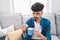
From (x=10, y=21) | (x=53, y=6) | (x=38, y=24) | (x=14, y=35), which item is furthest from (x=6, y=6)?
(x=38, y=24)

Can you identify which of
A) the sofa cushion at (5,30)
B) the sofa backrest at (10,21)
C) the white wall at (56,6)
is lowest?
the sofa cushion at (5,30)

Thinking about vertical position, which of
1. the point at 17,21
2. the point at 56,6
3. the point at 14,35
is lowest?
the point at 14,35

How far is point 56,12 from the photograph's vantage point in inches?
115

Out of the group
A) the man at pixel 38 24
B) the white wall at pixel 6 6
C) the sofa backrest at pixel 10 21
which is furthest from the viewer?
the white wall at pixel 6 6

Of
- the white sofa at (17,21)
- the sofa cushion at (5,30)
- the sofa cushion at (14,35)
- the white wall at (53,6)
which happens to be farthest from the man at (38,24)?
the white wall at (53,6)

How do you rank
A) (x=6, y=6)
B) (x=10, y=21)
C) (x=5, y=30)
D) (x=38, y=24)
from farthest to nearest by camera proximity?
1. (x=6, y=6)
2. (x=10, y=21)
3. (x=5, y=30)
4. (x=38, y=24)

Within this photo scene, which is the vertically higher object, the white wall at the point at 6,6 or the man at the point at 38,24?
the white wall at the point at 6,6

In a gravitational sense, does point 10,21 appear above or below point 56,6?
below

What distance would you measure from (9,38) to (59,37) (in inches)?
39.2

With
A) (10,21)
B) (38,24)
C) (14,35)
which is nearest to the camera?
(38,24)

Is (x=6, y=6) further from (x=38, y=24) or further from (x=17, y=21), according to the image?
(x=38, y=24)

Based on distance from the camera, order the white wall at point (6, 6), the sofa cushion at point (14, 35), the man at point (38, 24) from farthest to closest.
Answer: the white wall at point (6, 6) → the sofa cushion at point (14, 35) → the man at point (38, 24)

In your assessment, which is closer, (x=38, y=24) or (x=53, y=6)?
(x=38, y=24)

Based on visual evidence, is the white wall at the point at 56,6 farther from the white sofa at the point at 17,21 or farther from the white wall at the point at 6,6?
the white wall at the point at 6,6
